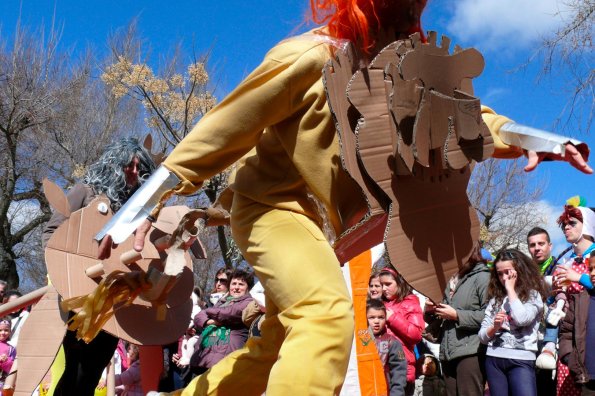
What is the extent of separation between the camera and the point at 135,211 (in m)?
2.53

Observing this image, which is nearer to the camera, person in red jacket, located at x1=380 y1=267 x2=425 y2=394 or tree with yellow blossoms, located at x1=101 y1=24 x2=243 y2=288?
person in red jacket, located at x1=380 y1=267 x2=425 y2=394

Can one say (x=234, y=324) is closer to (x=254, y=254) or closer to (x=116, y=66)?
(x=254, y=254)

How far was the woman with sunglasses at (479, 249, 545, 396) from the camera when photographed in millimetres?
5168

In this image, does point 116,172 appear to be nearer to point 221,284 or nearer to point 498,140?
point 498,140

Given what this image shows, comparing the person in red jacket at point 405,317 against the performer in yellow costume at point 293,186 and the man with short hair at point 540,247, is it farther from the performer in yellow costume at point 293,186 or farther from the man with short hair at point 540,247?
the performer in yellow costume at point 293,186

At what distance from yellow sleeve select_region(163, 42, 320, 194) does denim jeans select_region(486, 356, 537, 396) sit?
10.9 feet

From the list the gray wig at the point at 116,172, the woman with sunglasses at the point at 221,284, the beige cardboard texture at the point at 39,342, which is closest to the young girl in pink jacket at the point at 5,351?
the woman with sunglasses at the point at 221,284

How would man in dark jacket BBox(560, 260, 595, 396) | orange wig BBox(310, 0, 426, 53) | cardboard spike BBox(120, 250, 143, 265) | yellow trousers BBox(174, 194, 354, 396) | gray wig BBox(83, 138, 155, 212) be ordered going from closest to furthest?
yellow trousers BBox(174, 194, 354, 396)
orange wig BBox(310, 0, 426, 53)
cardboard spike BBox(120, 250, 143, 265)
gray wig BBox(83, 138, 155, 212)
man in dark jacket BBox(560, 260, 595, 396)

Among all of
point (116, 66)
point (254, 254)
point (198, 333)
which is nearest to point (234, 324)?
point (198, 333)

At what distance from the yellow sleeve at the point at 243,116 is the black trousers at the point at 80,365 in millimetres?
1938

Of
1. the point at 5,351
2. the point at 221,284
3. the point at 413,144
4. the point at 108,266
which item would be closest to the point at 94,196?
the point at 108,266

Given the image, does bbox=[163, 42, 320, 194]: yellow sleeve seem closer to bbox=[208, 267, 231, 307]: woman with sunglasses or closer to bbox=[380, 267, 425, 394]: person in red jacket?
bbox=[380, 267, 425, 394]: person in red jacket

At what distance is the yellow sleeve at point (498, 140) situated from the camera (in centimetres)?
285

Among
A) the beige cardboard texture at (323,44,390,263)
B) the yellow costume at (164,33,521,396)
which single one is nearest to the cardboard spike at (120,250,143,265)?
the yellow costume at (164,33,521,396)
